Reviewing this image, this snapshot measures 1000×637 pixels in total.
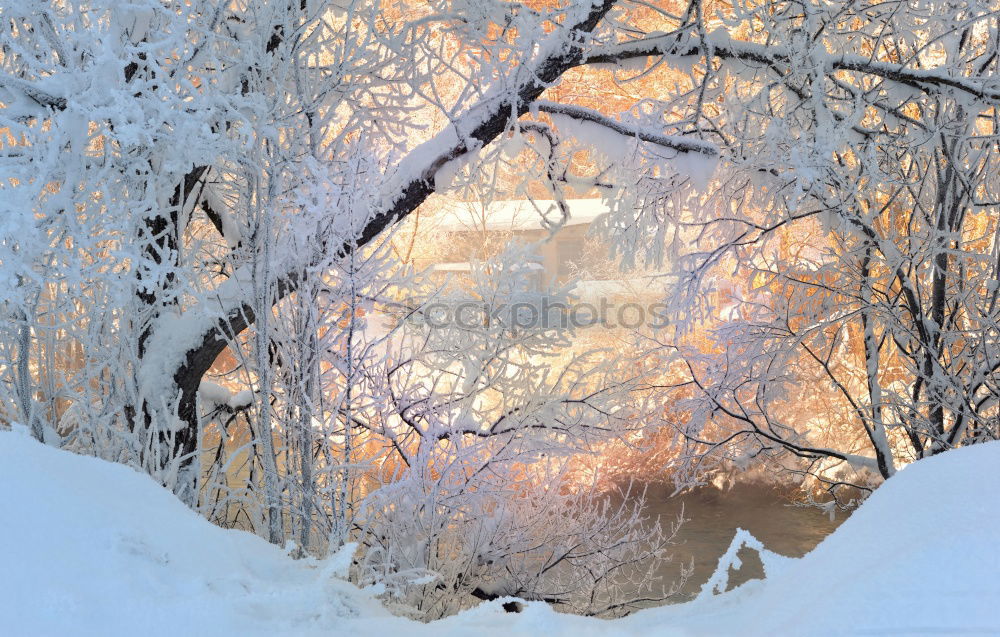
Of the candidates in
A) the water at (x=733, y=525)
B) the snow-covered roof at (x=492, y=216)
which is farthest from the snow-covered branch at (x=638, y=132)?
the snow-covered roof at (x=492, y=216)

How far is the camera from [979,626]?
0.99 meters

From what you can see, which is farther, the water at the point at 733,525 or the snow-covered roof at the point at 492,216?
the snow-covered roof at the point at 492,216

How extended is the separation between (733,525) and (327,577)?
1032 cm

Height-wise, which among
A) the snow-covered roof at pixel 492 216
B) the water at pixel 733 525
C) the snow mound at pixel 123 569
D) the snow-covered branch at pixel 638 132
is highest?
the snow-covered roof at pixel 492 216

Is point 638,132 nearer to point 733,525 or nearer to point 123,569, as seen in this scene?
point 123,569

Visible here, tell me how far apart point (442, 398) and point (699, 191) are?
2428 mm

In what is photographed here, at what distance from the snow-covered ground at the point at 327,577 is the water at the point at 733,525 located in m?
8.18

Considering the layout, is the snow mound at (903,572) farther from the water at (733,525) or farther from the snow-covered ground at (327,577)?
the water at (733,525)

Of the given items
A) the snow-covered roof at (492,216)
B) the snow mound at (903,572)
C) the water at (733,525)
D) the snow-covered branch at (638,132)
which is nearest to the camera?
the snow mound at (903,572)

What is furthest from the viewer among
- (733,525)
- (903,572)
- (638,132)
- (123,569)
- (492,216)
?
(492,216)

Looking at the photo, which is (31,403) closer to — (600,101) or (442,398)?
(442,398)

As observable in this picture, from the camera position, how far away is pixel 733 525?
11086 mm

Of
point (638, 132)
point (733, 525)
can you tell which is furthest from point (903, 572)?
point (733, 525)

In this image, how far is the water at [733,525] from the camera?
389 inches
